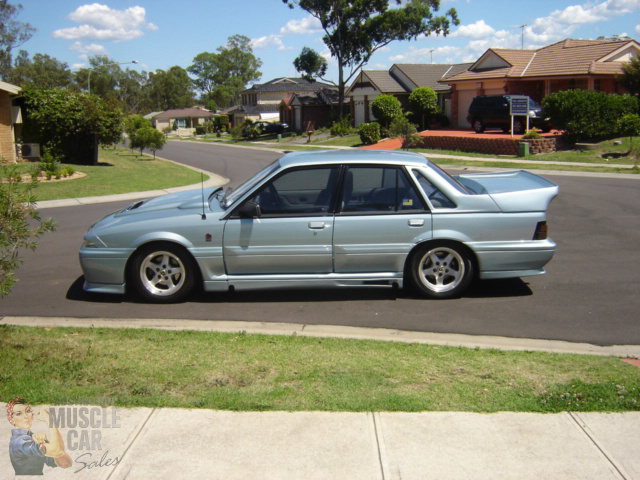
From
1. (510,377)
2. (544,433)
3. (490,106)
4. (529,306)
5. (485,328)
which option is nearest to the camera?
(544,433)

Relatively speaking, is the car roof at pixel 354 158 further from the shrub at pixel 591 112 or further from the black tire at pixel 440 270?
the shrub at pixel 591 112

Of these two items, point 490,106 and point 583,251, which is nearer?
point 583,251

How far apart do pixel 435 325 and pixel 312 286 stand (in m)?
1.53

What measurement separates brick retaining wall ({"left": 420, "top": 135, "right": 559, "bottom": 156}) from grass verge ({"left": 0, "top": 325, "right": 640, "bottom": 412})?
2502cm

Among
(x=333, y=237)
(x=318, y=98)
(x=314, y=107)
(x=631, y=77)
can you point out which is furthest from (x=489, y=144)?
(x=314, y=107)

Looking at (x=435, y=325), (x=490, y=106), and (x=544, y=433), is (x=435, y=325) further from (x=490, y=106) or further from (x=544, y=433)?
(x=490, y=106)

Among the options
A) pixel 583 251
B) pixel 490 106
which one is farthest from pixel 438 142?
pixel 583 251

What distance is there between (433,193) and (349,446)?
13.1 feet

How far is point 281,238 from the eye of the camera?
7.32 meters

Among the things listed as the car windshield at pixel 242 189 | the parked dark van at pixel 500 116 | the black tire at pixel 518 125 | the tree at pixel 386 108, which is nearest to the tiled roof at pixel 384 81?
the tree at pixel 386 108

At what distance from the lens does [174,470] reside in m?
3.91

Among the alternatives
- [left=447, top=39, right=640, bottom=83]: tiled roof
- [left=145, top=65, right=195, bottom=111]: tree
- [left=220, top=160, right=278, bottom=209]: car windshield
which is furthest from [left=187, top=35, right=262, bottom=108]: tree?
[left=220, top=160, right=278, bottom=209]: car windshield

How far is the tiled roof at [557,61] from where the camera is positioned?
3456 centimetres

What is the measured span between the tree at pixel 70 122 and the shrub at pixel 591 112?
20144mm
